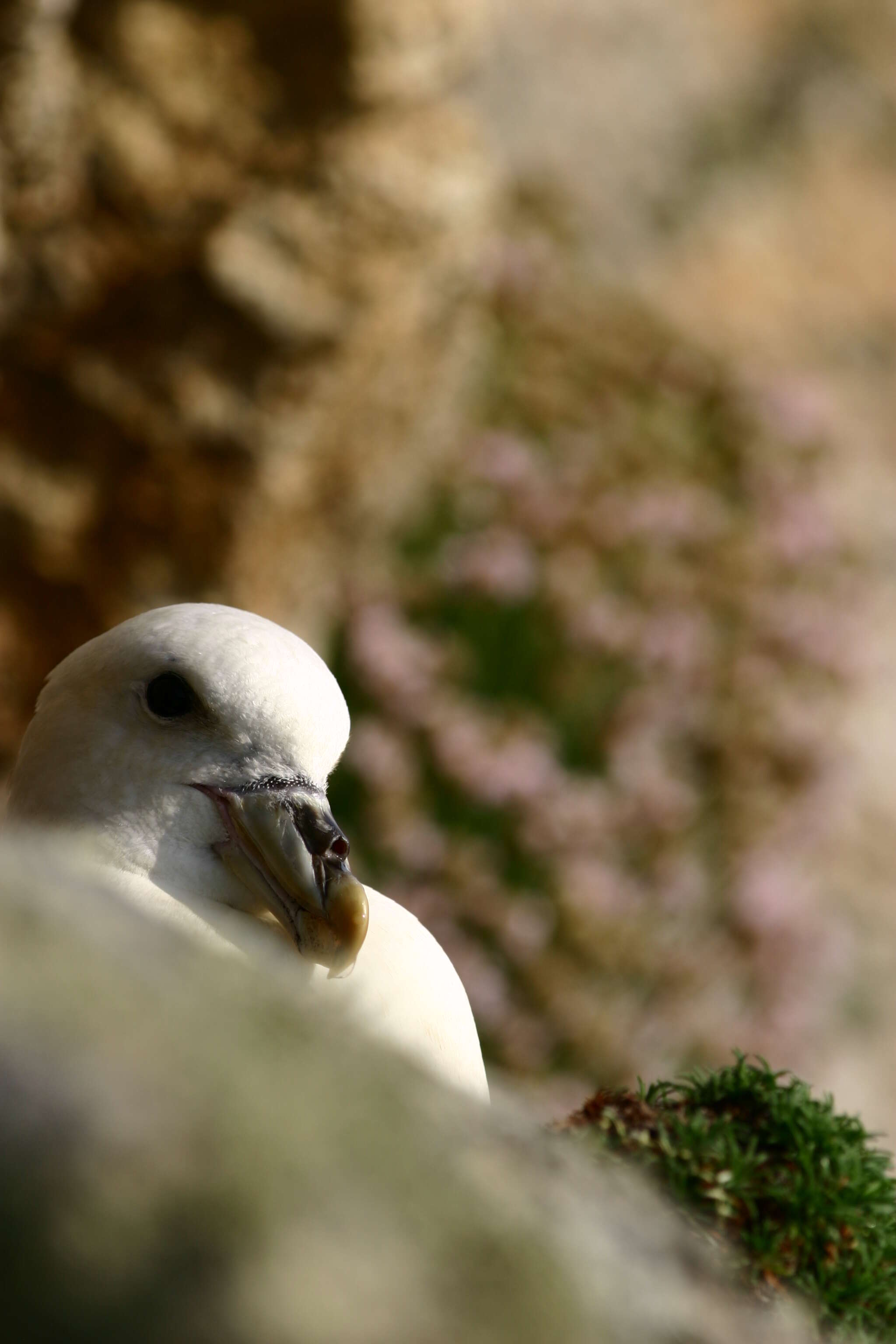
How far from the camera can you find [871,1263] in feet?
3.13

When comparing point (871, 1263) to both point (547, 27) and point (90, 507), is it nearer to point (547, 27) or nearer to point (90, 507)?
point (90, 507)

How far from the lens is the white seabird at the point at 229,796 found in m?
1.36

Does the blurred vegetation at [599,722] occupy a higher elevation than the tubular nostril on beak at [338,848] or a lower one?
higher

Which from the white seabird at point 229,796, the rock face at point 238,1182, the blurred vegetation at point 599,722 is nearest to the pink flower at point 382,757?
the blurred vegetation at point 599,722

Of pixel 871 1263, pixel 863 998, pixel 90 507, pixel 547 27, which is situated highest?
pixel 547 27

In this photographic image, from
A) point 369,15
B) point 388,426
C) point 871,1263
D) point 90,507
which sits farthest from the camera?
point 388,426

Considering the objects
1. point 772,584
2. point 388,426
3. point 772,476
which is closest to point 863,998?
point 772,584

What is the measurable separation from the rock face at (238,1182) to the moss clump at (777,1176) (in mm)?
290

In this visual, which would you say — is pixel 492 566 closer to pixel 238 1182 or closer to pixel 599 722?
pixel 599 722

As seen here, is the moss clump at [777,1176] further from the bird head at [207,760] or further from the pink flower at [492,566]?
the pink flower at [492,566]

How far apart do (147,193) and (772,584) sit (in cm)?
207

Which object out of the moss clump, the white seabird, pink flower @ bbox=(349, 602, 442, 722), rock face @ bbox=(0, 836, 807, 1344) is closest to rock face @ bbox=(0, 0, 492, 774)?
pink flower @ bbox=(349, 602, 442, 722)

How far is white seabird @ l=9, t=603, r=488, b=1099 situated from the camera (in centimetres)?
136

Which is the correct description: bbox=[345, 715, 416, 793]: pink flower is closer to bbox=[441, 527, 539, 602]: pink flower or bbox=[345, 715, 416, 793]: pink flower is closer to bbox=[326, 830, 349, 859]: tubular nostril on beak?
bbox=[441, 527, 539, 602]: pink flower
